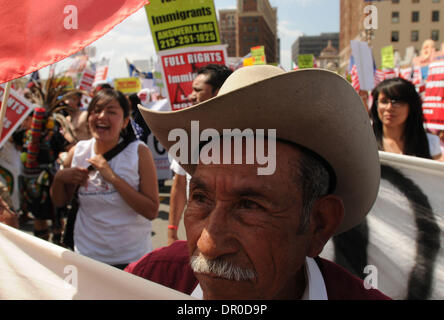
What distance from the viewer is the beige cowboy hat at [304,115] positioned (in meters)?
1.20

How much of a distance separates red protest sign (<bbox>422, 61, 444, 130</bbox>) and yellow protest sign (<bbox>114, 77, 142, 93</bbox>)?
38.9 feet

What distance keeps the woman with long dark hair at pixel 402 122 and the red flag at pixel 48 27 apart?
281 cm

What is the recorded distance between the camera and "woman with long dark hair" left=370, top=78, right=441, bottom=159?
11.1 ft

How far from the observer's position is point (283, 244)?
1.27 meters

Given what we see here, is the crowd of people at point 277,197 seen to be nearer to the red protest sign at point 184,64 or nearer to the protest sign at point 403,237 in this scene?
the protest sign at point 403,237

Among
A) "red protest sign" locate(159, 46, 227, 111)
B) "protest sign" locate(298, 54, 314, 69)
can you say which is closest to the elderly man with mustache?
"red protest sign" locate(159, 46, 227, 111)

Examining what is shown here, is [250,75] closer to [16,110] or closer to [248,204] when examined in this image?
[248,204]

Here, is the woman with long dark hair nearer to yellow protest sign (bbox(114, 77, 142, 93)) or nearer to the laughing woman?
the laughing woman

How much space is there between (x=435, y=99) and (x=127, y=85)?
12.2 meters

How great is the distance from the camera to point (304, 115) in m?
1.27

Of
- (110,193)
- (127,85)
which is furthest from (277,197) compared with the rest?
(127,85)

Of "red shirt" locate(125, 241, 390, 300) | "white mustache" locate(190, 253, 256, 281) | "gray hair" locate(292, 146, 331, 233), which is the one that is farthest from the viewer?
"red shirt" locate(125, 241, 390, 300)

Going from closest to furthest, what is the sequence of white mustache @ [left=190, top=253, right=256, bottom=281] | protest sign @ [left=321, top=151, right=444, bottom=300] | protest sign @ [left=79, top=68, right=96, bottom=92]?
1. white mustache @ [left=190, top=253, right=256, bottom=281]
2. protest sign @ [left=321, top=151, right=444, bottom=300]
3. protest sign @ [left=79, top=68, right=96, bottom=92]

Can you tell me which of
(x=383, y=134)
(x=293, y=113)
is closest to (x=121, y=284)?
(x=293, y=113)
